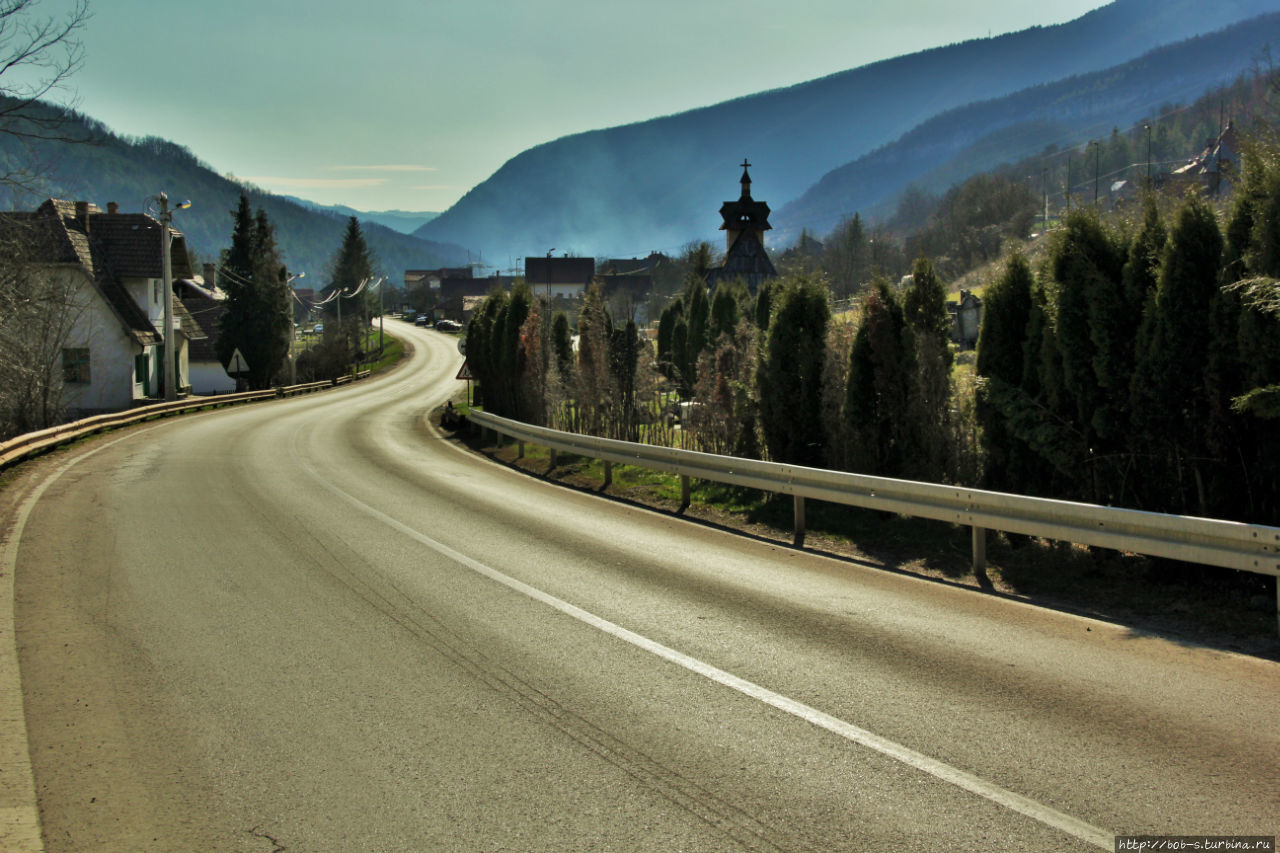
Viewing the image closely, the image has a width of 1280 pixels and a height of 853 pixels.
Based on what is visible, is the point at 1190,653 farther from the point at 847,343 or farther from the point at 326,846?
the point at 847,343

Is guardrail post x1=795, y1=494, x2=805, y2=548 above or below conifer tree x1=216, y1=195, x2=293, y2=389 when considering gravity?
below

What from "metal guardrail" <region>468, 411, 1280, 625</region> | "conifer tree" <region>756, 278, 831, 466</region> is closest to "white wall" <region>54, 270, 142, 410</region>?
"metal guardrail" <region>468, 411, 1280, 625</region>

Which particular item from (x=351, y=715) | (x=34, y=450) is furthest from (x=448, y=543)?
(x=34, y=450)

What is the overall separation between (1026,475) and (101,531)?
10387 mm

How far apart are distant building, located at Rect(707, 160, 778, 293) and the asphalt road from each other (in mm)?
70296

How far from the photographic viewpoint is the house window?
40.6 metres

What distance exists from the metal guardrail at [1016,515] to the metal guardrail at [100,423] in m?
12.8

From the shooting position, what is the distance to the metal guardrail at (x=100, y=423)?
18.2 meters

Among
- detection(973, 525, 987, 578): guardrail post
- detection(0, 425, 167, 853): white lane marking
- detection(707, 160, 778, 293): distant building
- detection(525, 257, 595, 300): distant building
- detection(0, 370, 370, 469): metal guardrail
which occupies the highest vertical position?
detection(525, 257, 595, 300): distant building

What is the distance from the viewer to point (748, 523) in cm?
1212

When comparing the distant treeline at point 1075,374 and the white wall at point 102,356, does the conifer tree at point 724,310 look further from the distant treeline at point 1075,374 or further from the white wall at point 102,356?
the white wall at point 102,356

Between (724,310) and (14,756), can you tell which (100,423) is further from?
(14,756)

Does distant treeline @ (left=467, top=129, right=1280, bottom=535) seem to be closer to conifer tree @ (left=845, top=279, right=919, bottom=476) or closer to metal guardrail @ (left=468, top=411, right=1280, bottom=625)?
conifer tree @ (left=845, top=279, right=919, bottom=476)

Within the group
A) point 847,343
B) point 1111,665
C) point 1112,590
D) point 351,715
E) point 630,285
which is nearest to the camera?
point 351,715
